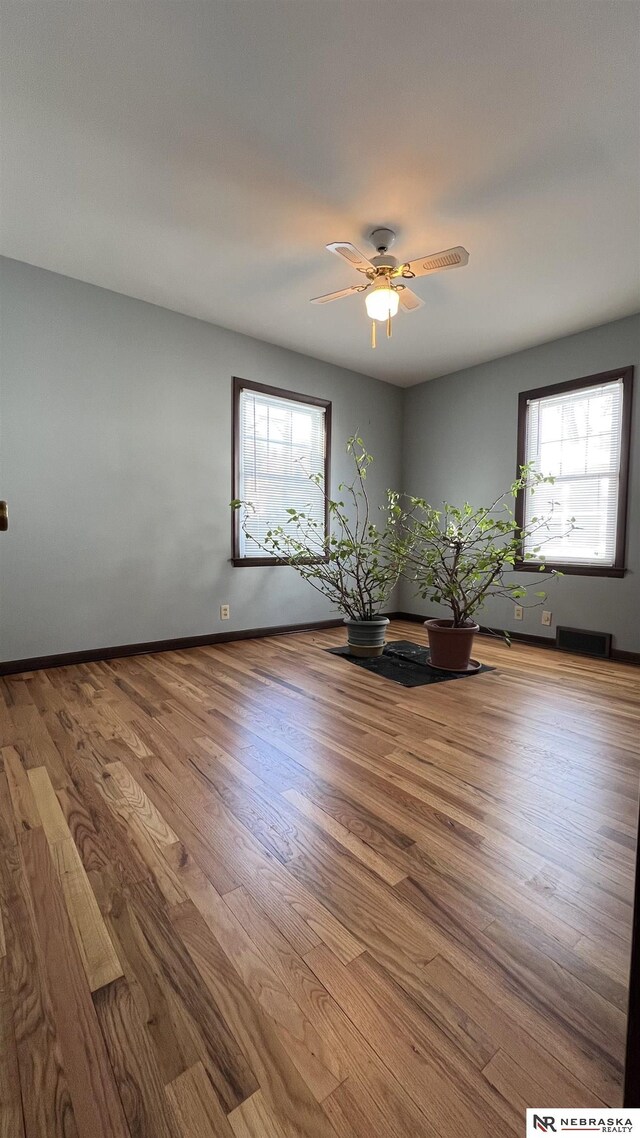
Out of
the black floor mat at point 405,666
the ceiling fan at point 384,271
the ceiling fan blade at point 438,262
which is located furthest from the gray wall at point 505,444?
the ceiling fan blade at point 438,262

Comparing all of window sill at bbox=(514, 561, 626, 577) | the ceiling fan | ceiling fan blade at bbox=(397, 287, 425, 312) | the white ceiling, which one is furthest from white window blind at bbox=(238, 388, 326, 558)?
window sill at bbox=(514, 561, 626, 577)

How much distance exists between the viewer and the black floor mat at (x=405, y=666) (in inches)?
111

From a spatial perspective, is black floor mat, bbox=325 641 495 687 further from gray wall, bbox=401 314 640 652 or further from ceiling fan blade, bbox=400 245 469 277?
ceiling fan blade, bbox=400 245 469 277

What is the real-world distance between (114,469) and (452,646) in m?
2.63

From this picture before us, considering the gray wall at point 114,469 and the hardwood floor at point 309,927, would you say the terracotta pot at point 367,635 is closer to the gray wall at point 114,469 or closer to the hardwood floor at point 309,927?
the gray wall at point 114,469

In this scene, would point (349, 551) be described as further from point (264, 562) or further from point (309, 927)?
point (309, 927)

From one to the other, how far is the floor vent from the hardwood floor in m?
1.61

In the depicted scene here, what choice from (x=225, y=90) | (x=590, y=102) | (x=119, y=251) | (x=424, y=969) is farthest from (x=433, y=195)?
(x=424, y=969)

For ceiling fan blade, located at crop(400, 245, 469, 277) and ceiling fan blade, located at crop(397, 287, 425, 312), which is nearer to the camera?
ceiling fan blade, located at crop(400, 245, 469, 277)

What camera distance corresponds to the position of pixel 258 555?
13.1ft

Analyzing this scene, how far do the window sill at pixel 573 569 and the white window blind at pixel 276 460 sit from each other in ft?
6.11

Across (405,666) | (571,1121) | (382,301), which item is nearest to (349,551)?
(405,666)

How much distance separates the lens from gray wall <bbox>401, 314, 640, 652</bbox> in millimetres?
3375

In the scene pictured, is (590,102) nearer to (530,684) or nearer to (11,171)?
(11,171)
